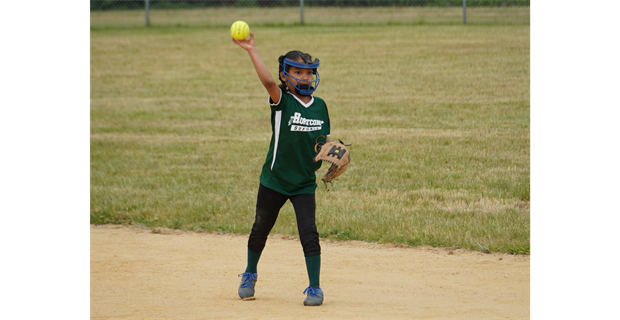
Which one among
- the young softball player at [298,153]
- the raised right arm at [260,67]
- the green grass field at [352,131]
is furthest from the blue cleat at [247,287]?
the green grass field at [352,131]

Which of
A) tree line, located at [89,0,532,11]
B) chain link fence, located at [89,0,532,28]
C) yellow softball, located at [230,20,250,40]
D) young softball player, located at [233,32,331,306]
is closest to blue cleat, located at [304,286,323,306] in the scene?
young softball player, located at [233,32,331,306]

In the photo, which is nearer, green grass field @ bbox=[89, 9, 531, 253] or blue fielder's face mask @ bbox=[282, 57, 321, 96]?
blue fielder's face mask @ bbox=[282, 57, 321, 96]

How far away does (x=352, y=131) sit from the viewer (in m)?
12.3

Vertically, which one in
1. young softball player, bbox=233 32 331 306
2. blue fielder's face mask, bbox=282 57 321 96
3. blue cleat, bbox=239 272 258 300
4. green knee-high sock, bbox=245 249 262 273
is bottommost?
blue cleat, bbox=239 272 258 300

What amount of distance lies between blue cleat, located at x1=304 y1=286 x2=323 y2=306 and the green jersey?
0.78 m

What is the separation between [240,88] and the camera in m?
16.0

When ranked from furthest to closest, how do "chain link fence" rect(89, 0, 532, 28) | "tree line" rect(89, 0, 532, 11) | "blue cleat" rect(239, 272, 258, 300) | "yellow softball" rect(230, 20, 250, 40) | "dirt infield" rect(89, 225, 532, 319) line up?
"tree line" rect(89, 0, 532, 11) < "chain link fence" rect(89, 0, 532, 28) < "blue cleat" rect(239, 272, 258, 300) < "dirt infield" rect(89, 225, 532, 319) < "yellow softball" rect(230, 20, 250, 40)

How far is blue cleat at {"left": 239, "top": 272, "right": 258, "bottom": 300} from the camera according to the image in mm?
5297

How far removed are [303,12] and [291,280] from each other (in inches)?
712

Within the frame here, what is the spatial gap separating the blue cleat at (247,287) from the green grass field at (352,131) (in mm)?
2240

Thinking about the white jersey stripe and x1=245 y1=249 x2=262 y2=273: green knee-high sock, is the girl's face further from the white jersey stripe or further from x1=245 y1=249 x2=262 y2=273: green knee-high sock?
x1=245 y1=249 x2=262 y2=273: green knee-high sock
